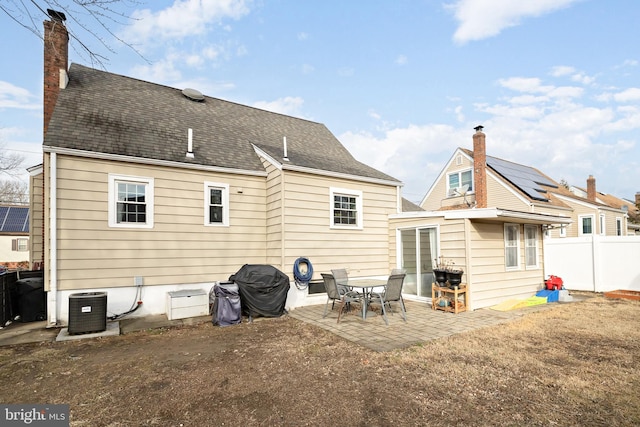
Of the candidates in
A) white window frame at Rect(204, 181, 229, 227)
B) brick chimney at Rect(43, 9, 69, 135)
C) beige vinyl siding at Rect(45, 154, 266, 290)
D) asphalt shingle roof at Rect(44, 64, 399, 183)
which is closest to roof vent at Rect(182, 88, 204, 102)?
asphalt shingle roof at Rect(44, 64, 399, 183)

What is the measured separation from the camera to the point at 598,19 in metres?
7.81

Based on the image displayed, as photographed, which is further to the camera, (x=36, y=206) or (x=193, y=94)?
(x=193, y=94)

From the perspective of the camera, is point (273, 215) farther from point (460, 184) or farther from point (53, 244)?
point (460, 184)

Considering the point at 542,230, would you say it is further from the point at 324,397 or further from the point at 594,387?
the point at 324,397

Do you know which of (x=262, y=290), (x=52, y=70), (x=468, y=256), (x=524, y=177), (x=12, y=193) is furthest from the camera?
(x=12, y=193)

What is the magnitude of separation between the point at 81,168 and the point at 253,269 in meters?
4.31

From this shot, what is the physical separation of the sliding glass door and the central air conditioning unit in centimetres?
742

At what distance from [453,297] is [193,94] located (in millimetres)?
10269

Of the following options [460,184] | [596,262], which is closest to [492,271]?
[596,262]

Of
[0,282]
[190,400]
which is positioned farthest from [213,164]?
[190,400]

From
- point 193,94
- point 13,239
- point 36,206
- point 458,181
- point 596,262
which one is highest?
point 193,94

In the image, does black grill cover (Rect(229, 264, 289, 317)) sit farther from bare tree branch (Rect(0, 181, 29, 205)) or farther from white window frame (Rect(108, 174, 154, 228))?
bare tree branch (Rect(0, 181, 29, 205))

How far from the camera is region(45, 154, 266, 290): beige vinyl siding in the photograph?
652 cm

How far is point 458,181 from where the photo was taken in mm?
18594
